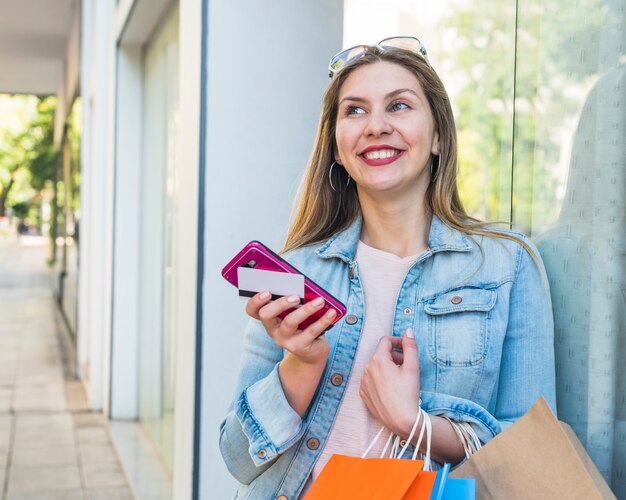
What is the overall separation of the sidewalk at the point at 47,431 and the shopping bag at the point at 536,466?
14.3ft

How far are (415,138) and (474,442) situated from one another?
0.58 metres

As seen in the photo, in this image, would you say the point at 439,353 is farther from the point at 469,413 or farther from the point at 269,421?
the point at 269,421

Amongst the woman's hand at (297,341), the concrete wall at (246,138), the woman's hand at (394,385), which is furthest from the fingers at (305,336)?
the concrete wall at (246,138)

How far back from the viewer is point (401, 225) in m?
1.70

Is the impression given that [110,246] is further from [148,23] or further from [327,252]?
[327,252]

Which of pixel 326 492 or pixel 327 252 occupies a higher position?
pixel 327 252

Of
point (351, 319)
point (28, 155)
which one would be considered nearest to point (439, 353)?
point (351, 319)

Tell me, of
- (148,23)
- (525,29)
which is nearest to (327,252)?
(525,29)

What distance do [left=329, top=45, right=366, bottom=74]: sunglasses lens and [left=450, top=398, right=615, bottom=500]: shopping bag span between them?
32.8 inches

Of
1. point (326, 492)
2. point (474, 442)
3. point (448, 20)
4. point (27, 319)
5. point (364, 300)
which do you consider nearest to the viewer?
point (326, 492)

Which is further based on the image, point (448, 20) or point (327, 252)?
point (448, 20)

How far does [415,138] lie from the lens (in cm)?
166

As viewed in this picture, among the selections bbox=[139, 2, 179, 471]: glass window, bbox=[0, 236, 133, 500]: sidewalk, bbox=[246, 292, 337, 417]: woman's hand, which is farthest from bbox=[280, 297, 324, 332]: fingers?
bbox=[0, 236, 133, 500]: sidewalk

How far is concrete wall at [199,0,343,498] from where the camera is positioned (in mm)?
3107
